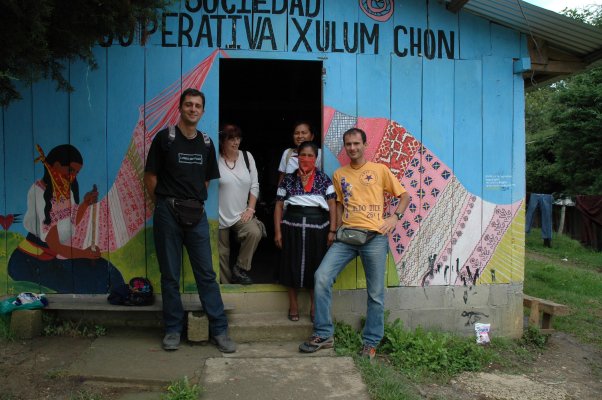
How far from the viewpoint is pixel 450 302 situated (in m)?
4.95

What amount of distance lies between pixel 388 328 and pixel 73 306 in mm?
2932

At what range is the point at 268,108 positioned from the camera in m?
9.11

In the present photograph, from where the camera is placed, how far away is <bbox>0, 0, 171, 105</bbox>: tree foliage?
2.87 metres

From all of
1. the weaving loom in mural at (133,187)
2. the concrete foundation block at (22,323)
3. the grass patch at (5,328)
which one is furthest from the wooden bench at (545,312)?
the grass patch at (5,328)

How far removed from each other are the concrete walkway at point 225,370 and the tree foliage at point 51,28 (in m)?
2.15

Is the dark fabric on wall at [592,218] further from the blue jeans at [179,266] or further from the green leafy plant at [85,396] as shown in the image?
the green leafy plant at [85,396]

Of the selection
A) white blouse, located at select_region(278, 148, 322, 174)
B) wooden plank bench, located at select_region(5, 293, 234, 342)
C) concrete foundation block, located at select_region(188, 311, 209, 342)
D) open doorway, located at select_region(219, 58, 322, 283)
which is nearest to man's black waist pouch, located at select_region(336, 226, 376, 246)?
white blouse, located at select_region(278, 148, 322, 174)

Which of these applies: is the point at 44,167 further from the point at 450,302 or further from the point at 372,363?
the point at 450,302

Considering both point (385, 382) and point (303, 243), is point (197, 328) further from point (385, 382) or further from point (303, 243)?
point (385, 382)

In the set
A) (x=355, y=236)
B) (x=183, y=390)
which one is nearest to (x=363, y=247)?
(x=355, y=236)

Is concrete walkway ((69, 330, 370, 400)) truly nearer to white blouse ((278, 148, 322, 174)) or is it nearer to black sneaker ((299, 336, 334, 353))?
black sneaker ((299, 336, 334, 353))

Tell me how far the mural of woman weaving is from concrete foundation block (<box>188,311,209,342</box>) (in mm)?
905

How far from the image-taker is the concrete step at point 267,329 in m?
4.43

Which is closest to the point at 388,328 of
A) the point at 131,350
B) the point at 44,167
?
the point at 131,350
